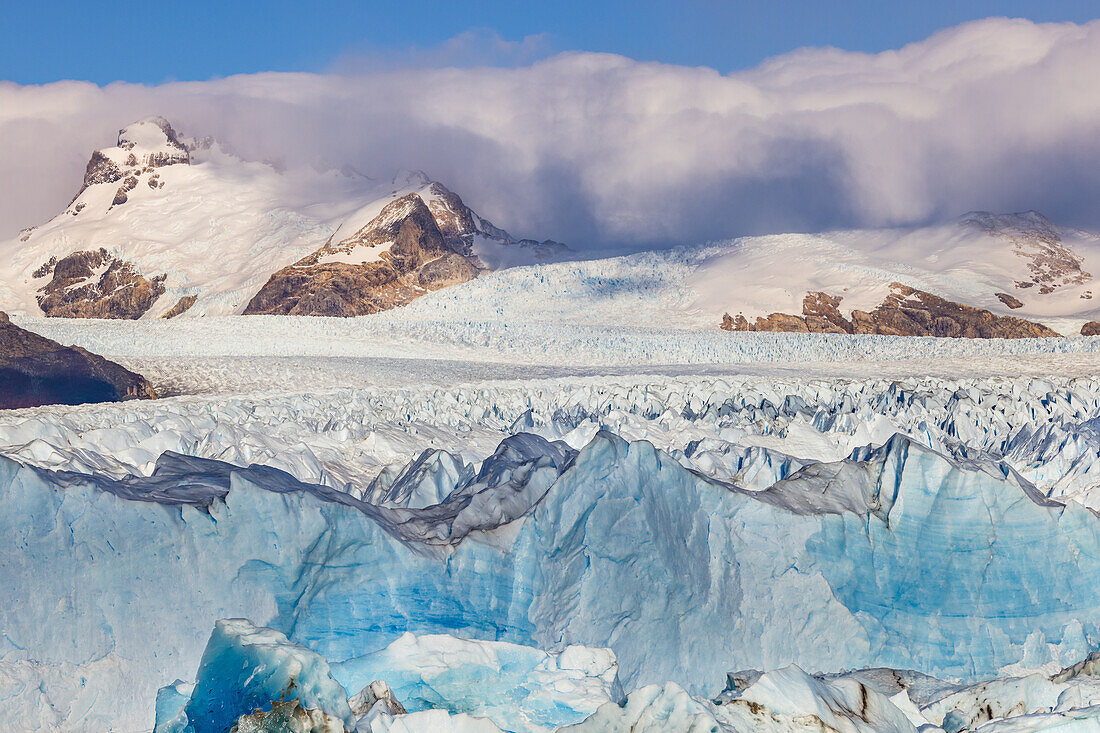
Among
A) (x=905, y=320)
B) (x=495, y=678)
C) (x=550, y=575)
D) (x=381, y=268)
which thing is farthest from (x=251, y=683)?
(x=381, y=268)

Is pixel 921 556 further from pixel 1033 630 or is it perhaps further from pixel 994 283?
pixel 994 283

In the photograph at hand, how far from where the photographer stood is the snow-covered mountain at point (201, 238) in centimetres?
6581

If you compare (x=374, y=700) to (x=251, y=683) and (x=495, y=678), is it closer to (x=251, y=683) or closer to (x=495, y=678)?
(x=251, y=683)

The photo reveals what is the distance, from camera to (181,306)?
62500 millimetres

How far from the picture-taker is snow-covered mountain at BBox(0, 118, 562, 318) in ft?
216

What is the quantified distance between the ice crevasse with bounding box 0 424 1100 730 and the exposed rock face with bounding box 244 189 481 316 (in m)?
47.5

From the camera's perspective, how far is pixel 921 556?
21.6 ft

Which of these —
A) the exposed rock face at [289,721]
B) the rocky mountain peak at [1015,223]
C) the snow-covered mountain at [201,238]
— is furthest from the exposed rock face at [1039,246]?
the exposed rock face at [289,721]

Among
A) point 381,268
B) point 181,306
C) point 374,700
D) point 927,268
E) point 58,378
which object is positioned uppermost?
point 374,700

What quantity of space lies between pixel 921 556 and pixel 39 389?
1753 centimetres

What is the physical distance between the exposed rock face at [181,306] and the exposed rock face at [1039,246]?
4208cm

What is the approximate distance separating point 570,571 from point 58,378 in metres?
16.8

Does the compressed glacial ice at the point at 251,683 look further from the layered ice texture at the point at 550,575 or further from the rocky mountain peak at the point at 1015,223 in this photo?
the rocky mountain peak at the point at 1015,223

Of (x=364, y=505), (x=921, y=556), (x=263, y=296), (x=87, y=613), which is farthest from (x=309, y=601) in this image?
(x=263, y=296)
